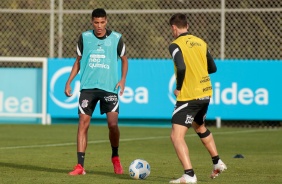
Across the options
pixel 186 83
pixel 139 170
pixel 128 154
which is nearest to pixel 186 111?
pixel 186 83

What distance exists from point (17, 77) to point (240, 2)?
5614 mm

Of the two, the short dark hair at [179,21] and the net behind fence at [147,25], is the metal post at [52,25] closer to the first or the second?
the net behind fence at [147,25]

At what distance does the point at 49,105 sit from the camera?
21.6 metres

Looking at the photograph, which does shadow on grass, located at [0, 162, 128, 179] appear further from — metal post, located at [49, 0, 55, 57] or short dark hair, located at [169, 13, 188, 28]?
metal post, located at [49, 0, 55, 57]

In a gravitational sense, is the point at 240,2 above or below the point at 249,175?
above

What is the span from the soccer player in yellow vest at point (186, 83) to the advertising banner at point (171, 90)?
34.0 feet

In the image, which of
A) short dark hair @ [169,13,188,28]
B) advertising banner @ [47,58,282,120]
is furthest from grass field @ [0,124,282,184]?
short dark hair @ [169,13,188,28]

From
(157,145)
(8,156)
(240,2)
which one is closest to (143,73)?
(240,2)

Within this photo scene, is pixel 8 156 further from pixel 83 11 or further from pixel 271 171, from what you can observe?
pixel 83 11

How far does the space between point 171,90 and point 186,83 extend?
35.1ft

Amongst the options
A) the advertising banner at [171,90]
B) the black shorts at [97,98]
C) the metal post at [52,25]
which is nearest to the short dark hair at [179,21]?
the black shorts at [97,98]

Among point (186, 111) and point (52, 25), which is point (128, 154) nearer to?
point (186, 111)

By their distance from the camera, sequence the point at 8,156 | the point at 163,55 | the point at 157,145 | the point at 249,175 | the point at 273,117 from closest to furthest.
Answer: the point at 249,175 → the point at 8,156 → the point at 157,145 → the point at 273,117 → the point at 163,55

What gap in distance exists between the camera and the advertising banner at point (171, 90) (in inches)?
819
